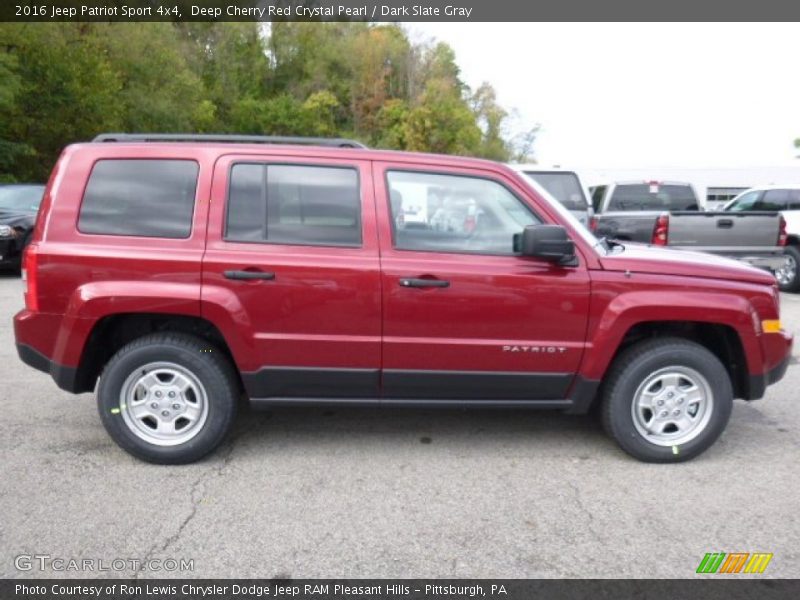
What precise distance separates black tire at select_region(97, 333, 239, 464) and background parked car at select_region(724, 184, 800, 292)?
955cm

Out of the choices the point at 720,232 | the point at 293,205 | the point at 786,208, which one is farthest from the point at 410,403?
the point at 786,208

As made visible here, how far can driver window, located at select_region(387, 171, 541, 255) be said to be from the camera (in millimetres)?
3869

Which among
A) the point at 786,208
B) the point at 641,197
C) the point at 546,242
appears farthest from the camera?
the point at 641,197

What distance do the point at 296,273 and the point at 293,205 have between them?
0.42 meters

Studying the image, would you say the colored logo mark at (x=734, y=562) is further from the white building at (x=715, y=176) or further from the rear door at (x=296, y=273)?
the white building at (x=715, y=176)

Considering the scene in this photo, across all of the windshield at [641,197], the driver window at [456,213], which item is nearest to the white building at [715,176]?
the windshield at [641,197]

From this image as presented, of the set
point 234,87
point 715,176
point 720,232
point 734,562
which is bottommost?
point 734,562

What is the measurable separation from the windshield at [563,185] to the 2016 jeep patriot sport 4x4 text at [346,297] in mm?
7049

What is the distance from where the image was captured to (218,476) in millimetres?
3777

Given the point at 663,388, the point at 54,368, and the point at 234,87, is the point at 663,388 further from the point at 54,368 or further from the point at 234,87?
the point at 234,87

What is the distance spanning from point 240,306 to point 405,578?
1737 millimetres

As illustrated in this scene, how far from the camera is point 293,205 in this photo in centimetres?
383

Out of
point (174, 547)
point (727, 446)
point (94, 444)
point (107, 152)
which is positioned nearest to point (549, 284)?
point (727, 446)

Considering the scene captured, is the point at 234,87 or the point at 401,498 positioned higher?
the point at 234,87
